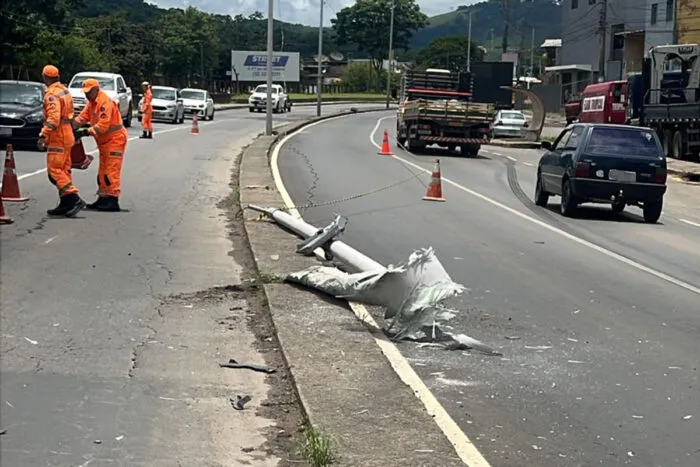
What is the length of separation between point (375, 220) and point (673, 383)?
8.33m

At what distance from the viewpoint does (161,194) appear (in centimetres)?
1692

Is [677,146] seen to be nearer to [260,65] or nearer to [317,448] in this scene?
[317,448]

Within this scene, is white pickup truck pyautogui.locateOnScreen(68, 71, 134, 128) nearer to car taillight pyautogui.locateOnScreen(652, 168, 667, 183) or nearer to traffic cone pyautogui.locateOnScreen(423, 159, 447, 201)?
traffic cone pyautogui.locateOnScreen(423, 159, 447, 201)

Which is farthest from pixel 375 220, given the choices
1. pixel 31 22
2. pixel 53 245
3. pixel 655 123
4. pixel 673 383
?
Result: pixel 31 22

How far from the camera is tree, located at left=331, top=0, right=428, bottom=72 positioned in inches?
5261

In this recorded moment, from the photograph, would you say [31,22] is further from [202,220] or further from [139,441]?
[139,441]

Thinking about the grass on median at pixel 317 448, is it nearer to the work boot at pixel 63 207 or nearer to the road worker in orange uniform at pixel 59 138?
the road worker in orange uniform at pixel 59 138

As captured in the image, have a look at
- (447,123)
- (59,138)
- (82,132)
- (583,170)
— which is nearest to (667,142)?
(447,123)

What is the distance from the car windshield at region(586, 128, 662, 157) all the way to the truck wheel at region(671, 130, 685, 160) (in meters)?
18.5

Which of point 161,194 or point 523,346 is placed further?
point 161,194

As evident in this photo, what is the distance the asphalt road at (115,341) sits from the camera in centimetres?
540

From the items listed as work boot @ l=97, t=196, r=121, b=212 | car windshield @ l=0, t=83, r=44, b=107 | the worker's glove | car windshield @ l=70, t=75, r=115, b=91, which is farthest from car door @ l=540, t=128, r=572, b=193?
car windshield @ l=70, t=75, r=115, b=91

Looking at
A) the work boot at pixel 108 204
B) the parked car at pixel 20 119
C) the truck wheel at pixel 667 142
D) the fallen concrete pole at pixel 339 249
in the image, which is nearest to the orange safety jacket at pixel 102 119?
the work boot at pixel 108 204

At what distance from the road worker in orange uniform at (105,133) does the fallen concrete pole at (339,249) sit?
215 centimetres
